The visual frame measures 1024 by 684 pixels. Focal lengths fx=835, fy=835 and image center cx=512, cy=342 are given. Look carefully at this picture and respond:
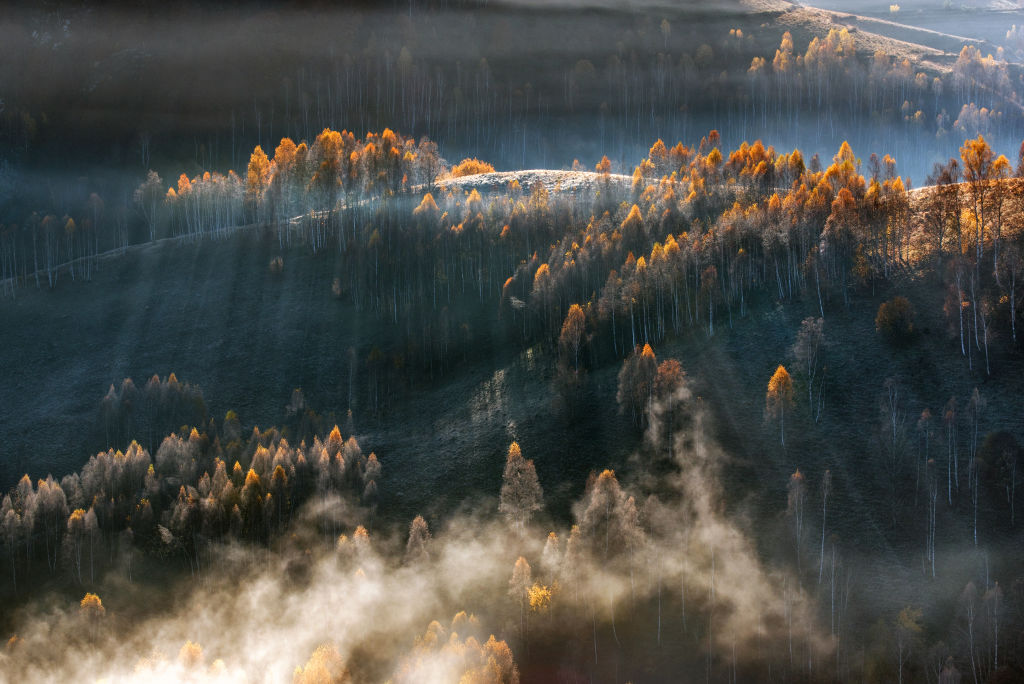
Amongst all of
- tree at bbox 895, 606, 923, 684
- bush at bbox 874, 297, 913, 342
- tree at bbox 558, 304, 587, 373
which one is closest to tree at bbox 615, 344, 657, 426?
tree at bbox 558, 304, 587, 373

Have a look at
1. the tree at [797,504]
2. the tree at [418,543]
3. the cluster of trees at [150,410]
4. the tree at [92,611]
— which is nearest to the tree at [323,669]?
the tree at [418,543]

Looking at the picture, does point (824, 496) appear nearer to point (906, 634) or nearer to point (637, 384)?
point (906, 634)

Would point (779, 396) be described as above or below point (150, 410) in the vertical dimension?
Result: above

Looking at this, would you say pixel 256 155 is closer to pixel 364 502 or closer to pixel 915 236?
pixel 364 502

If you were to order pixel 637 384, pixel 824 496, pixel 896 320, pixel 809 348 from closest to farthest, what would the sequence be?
1. pixel 824 496
2. pixel 896 320
3. pixel 809 348
4. pixel 637 384

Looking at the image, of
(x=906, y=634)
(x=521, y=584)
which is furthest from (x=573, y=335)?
(x=906, y=634)
